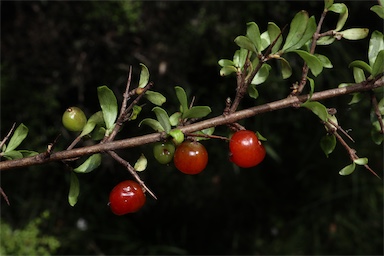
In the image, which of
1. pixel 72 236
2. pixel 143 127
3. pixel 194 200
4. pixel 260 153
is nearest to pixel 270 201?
pixel 194 200

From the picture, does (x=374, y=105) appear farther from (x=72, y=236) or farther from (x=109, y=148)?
(x=72, y=236)

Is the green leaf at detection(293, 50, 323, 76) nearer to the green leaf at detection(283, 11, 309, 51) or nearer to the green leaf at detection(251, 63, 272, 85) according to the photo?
the green leaf at detection(283, 11, 309, 51)

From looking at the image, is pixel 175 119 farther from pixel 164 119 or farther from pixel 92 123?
pixel 92 123

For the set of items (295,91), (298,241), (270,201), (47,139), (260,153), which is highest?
(295,91)

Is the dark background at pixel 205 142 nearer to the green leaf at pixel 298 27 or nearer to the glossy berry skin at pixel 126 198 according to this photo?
the glossy berry skin at pixel 126 198

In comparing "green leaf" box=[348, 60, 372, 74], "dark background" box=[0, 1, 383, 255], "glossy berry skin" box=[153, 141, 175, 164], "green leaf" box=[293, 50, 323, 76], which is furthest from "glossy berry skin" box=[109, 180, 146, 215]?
"dark background" box=[0, 1, 383, 255]
